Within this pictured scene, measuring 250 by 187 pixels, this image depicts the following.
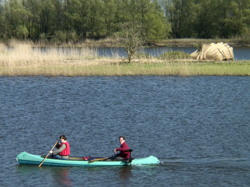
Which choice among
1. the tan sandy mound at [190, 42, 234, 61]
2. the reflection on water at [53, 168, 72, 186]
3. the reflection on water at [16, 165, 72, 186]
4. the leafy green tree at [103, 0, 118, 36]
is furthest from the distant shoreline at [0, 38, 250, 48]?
the reflection on water at [53, 168, 72, 186]

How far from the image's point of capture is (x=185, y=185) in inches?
526

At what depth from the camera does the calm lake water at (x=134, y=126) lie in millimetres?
14289

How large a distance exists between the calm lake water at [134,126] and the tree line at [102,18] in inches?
1761

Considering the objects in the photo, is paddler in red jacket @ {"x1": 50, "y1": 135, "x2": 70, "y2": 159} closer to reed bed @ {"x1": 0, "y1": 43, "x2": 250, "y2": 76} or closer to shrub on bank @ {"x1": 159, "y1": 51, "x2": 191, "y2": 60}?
reed bed @ {"x1": 0, "y1": 43, "x2": 250, "y2": 76}

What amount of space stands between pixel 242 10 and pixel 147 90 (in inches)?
2058

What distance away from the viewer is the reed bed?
→ 104ft

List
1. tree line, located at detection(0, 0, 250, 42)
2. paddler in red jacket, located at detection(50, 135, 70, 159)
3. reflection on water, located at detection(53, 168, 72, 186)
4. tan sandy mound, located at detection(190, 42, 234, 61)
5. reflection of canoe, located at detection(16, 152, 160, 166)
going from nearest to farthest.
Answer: reflection on water, located at detection(53, 168, 72, 186) < reflection of canoe, located at detection(16, 152, 160, 166) < paddler in red jacket, located at detection(50, 135, 70, 159) < tan sandy mound, located at detection(190, 42, 234, 61) < tree line, located at detection(0, 0, 250, 42)

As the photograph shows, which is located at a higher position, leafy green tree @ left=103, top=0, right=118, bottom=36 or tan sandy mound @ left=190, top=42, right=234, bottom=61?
leafy green tree @ left=103, top=0, right=118, bottom=36

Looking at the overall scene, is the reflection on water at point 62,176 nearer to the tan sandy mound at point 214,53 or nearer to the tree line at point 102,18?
the tan sandy mound at point 214,53

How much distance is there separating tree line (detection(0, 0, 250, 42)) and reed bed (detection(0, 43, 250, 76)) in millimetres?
37585

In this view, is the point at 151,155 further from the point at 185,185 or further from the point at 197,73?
the point at 197,73

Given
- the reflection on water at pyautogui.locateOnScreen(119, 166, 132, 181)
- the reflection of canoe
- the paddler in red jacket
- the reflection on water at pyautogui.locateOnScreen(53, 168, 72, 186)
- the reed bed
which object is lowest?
the reflection on water at pyautogui.locateOnScreen(119, 166, 132, 181)

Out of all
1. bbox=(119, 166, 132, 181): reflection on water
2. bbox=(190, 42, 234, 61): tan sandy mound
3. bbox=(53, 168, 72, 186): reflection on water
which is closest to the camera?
bbox=(53, 168, 72, 186): reflection on water

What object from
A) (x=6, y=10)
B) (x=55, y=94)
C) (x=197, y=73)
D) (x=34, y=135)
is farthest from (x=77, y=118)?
(x=6, y=10)
